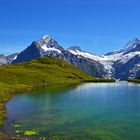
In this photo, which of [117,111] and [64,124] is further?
[117,111]

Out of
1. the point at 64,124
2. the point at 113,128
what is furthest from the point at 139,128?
the point at 64,124

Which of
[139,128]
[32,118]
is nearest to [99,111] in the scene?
[32,118]

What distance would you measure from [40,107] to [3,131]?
3633 cm

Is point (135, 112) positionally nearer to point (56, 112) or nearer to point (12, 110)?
point (56, 112)

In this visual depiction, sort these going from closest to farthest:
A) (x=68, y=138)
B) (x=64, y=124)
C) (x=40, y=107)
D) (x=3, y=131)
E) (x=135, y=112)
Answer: (x=68, y=138) < (x=3, y=131) < (x=64, y=124) < (x=135, y=112) < (x=40, y=107)

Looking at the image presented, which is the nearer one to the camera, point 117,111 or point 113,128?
point 113,128

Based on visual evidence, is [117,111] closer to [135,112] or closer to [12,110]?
[135,112]

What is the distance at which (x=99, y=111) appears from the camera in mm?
84562

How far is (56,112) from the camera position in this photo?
277ft

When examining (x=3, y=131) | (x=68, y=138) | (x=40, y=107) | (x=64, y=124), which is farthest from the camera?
(x=40, y=107)

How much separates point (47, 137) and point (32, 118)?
64.9ft

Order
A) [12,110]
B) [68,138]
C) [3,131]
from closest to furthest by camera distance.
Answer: [68,138]
[3,131]
[12,110]

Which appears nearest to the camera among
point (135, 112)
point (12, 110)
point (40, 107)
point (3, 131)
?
point (3, 131)

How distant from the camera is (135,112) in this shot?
269ft
